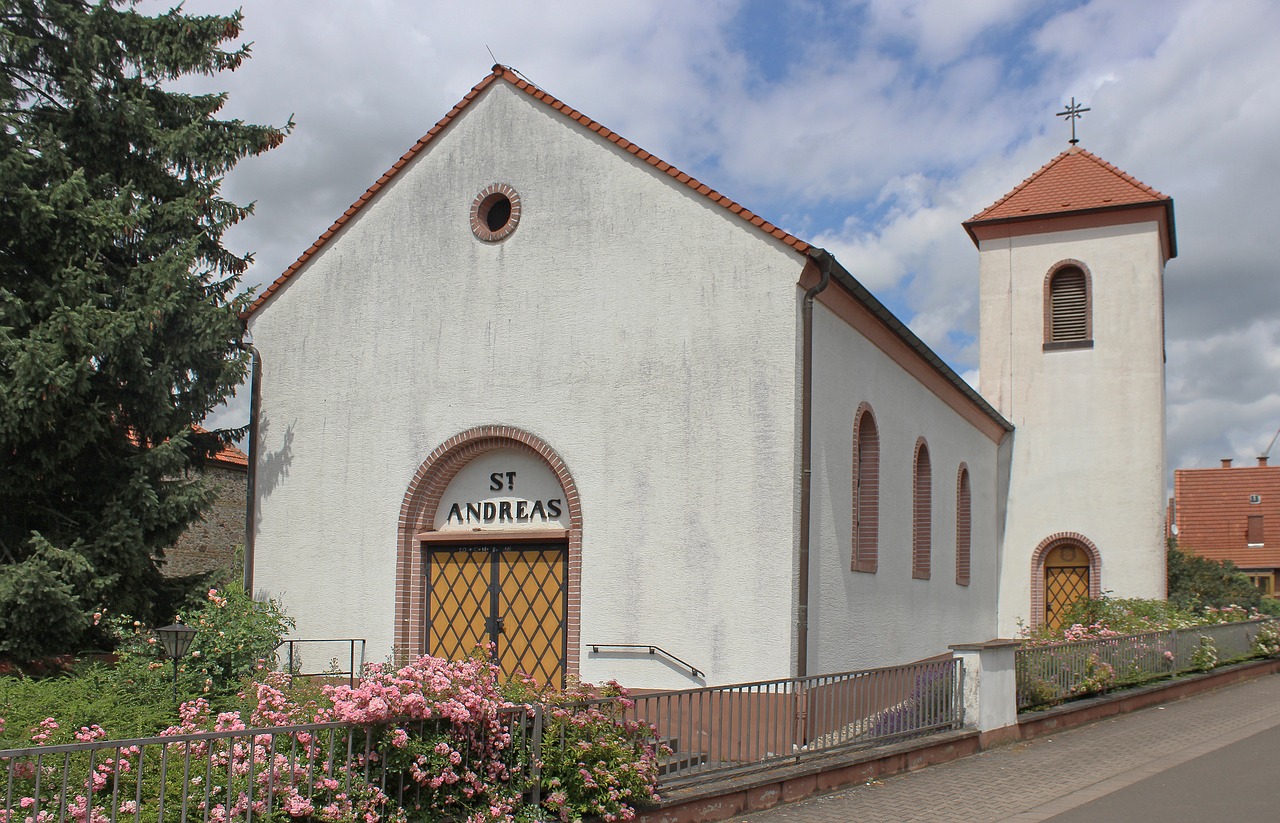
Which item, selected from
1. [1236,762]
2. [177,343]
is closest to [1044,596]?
[1236,762]

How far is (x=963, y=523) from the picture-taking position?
20.9 metres

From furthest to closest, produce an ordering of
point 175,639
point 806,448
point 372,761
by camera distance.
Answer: point 806,448
point 175,639
point 372,761

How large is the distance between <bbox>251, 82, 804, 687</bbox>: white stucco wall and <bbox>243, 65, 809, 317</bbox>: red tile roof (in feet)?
0.36

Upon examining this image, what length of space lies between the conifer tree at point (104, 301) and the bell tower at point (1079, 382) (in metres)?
16.0

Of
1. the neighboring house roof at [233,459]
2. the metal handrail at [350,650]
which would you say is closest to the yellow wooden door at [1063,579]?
the metal handrail at [350,650]

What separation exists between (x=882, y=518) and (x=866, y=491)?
18.9 inches

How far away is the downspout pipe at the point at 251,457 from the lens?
15281 millimetres

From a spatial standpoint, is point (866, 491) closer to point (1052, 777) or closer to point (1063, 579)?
point (1052, 777)

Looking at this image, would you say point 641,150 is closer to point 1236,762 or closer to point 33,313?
point 33,313

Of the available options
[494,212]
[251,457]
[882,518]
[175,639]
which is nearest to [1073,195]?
[882,518]

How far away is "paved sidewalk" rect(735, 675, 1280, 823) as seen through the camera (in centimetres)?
898

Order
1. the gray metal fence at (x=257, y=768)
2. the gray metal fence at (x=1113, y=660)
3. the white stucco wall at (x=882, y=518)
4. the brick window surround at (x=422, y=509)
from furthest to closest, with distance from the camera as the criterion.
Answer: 1. the brick window surround at (x=422, y=509)
2. the gray metal fence at (x=1113, y=660)
3. the white stucco wall at (x=882, y=518)
4. the gray metal fence at (x=257, y=768)

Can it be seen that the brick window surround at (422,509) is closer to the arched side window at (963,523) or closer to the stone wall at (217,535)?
the arched side window at (963,523)

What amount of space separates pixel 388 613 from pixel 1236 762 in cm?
938
